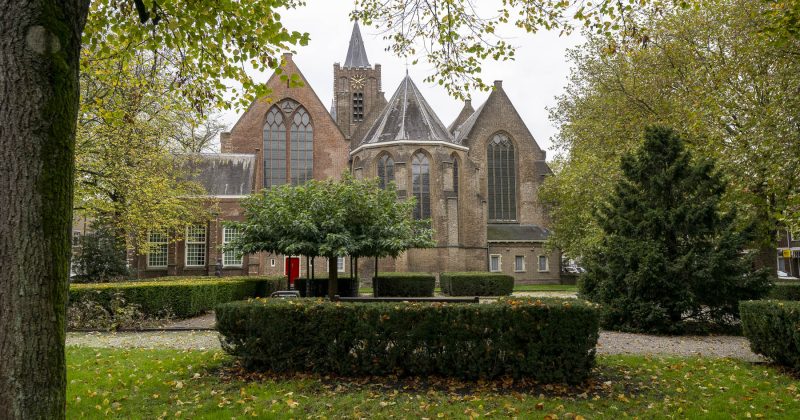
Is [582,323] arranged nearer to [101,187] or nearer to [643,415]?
[643,415]

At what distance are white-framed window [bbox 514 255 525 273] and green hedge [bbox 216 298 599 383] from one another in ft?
103

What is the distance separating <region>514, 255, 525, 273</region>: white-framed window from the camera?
38688 millimetres

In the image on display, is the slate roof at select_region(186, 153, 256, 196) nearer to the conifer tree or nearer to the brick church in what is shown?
the brick church

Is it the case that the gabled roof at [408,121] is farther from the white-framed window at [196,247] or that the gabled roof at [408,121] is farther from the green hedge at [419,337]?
the green hedge at [419,337]

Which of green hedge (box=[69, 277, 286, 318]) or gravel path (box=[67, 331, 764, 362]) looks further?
green hedge (box=[69, 277, 286, 318])

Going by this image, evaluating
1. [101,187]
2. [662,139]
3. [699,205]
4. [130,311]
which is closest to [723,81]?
[662,139]

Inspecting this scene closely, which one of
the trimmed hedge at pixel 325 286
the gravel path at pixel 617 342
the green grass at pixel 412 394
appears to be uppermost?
the trimmed hedge at pixel 325 286

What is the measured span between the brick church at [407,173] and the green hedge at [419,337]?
24.0m

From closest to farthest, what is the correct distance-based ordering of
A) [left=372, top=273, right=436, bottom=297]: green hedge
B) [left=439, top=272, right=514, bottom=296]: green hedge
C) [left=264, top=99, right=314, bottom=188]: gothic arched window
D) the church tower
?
[left=372, top=273, right=436, bottom=297]: green hedge
[left=439, top=272, right=514, bottom=296]: green hedge
[left=264, top=99, right=314, bottom=188]: gothic arched window
the church tower

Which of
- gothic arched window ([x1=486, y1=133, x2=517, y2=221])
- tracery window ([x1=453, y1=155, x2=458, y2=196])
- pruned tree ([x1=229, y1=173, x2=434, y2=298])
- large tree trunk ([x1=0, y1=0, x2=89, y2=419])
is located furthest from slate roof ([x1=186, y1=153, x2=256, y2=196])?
large tree trunk ([x1=0, y1=0, x2=89, y2=419])

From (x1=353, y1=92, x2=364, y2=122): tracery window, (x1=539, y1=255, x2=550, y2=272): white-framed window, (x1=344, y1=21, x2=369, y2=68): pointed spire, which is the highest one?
(x1=344, y1=21, x2=369, y2=68): pointed spire

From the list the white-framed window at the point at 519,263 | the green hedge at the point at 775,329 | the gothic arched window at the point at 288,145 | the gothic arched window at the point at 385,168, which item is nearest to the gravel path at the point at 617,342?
the green hedge at the point at 775,329

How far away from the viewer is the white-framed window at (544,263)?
39.2 metres

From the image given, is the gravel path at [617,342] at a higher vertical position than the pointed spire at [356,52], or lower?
lower
